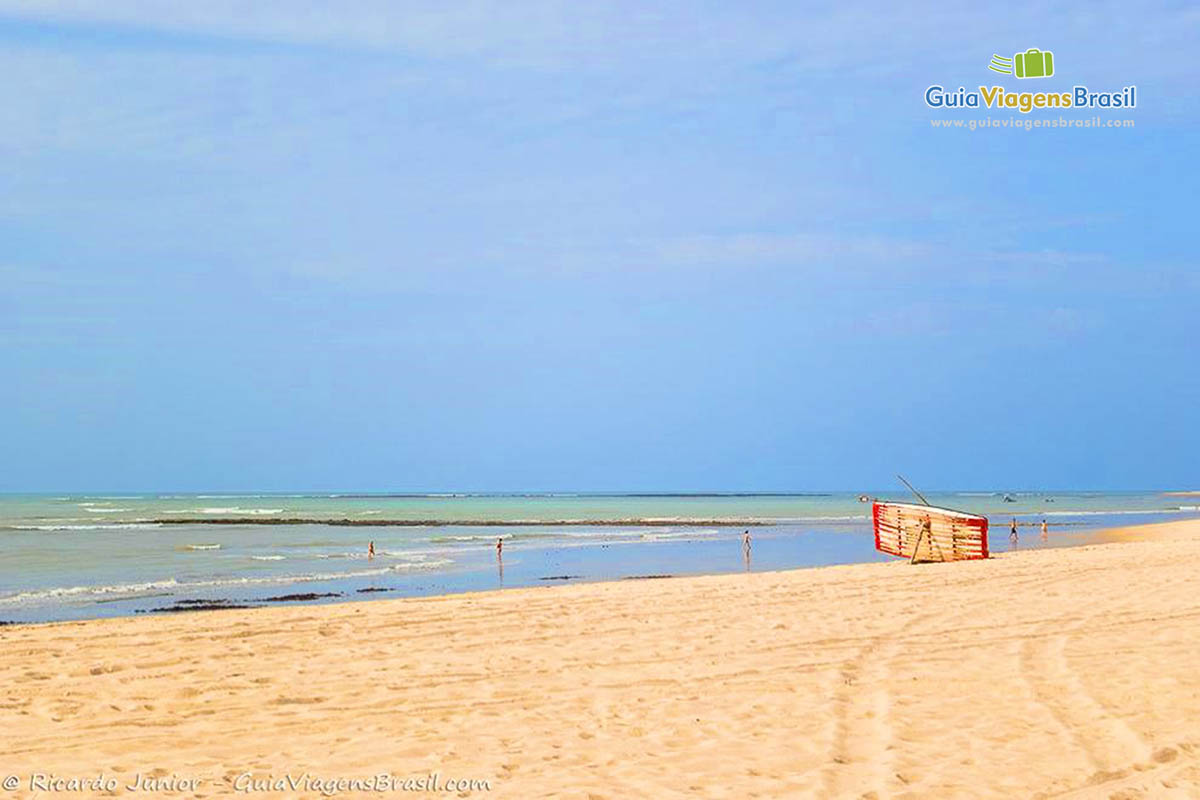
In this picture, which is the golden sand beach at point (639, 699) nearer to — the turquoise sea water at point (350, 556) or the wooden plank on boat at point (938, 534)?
the turquoise sea water at point (350, 556)

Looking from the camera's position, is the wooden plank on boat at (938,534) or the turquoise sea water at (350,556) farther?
the wooden plank on boat at (938,534)

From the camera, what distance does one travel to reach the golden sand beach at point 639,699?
6.49 m

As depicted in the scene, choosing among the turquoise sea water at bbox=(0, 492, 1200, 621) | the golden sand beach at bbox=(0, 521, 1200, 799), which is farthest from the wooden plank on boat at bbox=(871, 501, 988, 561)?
the golden sand beach at bbox=(0, 521, 1200, 799)

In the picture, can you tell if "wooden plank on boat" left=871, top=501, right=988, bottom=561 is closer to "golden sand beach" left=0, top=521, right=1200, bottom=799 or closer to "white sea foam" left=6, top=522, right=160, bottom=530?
"golden sand beach" left=0, top=521, right=1200, bottom=799

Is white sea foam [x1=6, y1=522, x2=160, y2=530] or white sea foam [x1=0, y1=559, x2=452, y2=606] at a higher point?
white sea foam [x1=6, y1=522, x2=160, y2=530]

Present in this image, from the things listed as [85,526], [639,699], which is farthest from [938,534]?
[85,526]

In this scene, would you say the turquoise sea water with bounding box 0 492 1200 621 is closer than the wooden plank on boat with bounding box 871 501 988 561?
Yes

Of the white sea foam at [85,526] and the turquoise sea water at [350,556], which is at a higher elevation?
the white sea foam at [85,526]

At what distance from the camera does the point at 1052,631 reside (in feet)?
38.4

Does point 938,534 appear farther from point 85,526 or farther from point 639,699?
point 85,526

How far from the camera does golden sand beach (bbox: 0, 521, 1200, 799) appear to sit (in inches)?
255

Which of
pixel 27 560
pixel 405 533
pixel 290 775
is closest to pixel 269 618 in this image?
pixel 290 775

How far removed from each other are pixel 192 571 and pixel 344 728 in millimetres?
22924

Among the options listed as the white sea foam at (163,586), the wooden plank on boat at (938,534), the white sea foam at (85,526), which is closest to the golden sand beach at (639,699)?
the white sea foam at (163,586)
